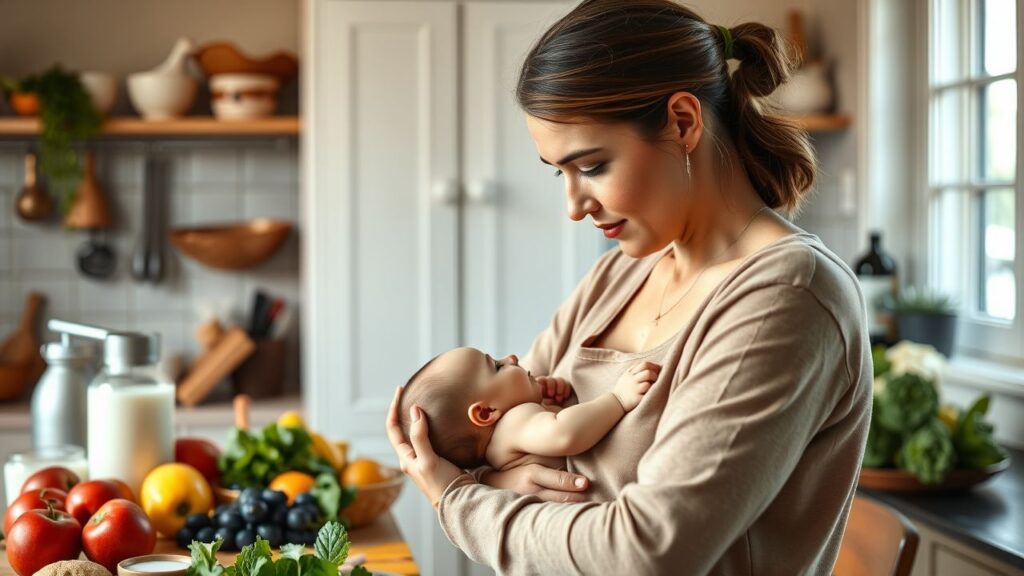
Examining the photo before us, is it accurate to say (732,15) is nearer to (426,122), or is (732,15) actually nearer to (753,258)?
(426,122)

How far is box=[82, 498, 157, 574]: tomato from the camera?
4.78 feet

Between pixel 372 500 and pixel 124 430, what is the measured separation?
413 mm

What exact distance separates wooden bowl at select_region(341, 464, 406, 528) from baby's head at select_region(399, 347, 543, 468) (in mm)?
505

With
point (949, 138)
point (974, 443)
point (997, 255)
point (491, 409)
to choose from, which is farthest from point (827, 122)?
point (491, 409)

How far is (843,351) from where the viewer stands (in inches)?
42.2

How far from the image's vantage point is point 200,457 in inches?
74.2

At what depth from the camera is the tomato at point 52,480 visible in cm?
168

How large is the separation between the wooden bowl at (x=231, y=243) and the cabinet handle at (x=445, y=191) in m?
0.63

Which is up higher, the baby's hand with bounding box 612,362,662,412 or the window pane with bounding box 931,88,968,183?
the window pane with bounding box 931,88,968,183

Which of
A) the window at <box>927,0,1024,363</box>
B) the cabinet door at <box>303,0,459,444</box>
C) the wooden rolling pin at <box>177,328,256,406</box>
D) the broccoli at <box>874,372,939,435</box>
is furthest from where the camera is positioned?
the wooden rolling pin at <box>177,328,256,406</box>

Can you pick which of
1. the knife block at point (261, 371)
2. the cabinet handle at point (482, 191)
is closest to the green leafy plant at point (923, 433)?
the cabinet handle at point (482, 191)

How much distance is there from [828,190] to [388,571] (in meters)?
2.30

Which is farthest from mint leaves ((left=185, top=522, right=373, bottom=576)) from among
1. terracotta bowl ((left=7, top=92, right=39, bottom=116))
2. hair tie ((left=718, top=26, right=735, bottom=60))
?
terracotta bowl ((left=7, top=92, right=39, bottom=116))

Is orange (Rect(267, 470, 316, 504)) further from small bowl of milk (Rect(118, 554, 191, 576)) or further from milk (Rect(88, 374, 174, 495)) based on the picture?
small bowl of milk (Rect(118, 554, 191, 576))
